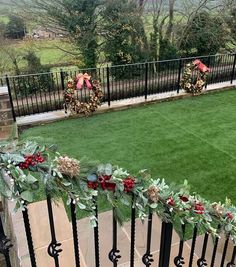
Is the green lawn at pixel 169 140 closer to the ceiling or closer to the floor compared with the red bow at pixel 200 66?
closer to the floor

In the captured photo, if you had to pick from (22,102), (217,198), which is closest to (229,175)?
(217,198)

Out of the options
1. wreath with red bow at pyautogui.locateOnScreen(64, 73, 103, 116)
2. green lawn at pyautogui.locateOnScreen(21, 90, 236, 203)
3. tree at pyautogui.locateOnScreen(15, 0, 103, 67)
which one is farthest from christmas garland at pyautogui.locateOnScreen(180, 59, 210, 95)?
tree at pyautogui.locateOnScreen(15, 0, 103, 67)

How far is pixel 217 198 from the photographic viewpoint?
382cm

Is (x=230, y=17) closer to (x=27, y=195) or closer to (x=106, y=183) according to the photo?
(x=106, y=183)

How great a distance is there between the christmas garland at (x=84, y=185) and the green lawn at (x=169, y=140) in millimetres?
2712

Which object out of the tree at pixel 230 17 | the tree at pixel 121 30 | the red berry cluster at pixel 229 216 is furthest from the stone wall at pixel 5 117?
the tree at pixel 230 17

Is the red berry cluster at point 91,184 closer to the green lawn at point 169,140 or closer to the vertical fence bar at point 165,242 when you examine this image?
the vertical fence bar at point 165,242

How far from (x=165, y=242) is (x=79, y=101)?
5384 mm

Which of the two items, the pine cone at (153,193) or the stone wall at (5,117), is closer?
the pine cone at (153,193)

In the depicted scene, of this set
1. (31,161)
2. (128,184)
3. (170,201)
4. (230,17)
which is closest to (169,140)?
(170,201)

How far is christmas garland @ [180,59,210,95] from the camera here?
25.3 ft

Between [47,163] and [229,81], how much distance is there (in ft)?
28.0

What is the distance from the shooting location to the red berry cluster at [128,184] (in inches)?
47.0

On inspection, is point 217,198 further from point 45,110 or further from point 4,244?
point 45,110
